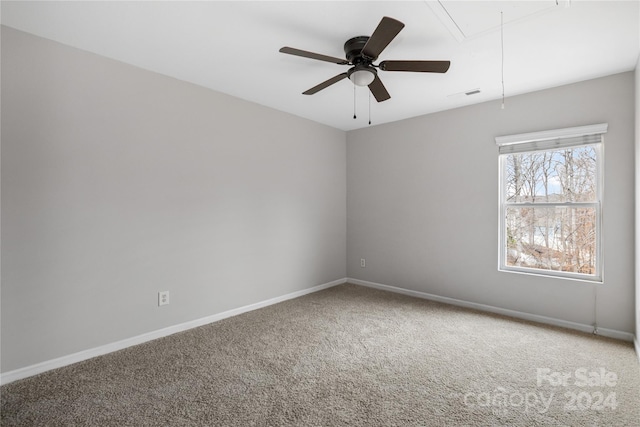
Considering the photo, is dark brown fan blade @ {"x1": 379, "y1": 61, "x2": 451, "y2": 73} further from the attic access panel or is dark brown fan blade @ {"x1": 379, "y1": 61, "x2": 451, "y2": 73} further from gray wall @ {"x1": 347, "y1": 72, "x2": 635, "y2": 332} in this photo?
gray wall @ {"x1": 347, "y1": 72, "x2": 635, "y2": 332}

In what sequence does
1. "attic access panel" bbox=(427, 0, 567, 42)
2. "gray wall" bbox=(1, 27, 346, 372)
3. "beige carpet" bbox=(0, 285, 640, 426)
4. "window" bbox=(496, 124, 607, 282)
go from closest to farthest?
"beige carpet" bbox=(0, 285, 640, 426) → "attic access panel" bbox=(427, 0, 567, 42) → "gray wall" bbox=(1, 27, 346, 372) → "window" bbox=(496, 124, 607, 282)

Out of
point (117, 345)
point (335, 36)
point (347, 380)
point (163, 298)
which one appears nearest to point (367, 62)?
point (335, 36)

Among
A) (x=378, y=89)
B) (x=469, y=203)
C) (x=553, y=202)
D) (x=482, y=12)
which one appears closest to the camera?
(x=482, y=12)

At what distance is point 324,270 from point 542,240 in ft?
9.04

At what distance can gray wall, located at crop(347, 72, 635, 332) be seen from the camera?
2.89 meters

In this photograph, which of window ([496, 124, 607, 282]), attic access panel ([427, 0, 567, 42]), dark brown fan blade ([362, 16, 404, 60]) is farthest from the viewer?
window ([496, 124, 607, 282])

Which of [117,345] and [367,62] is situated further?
[117,345]

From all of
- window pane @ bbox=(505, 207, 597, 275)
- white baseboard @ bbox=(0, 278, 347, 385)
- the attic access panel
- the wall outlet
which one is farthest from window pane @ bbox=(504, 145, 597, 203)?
the wall outlet

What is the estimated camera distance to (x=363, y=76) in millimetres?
2307

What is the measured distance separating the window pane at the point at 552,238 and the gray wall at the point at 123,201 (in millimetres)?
2750

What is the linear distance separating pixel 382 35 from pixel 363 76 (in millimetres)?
501

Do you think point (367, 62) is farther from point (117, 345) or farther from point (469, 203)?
point (117, 345)

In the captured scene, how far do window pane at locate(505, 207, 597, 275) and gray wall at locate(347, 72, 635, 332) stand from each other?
0.57 ft

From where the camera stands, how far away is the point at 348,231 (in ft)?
16.4
